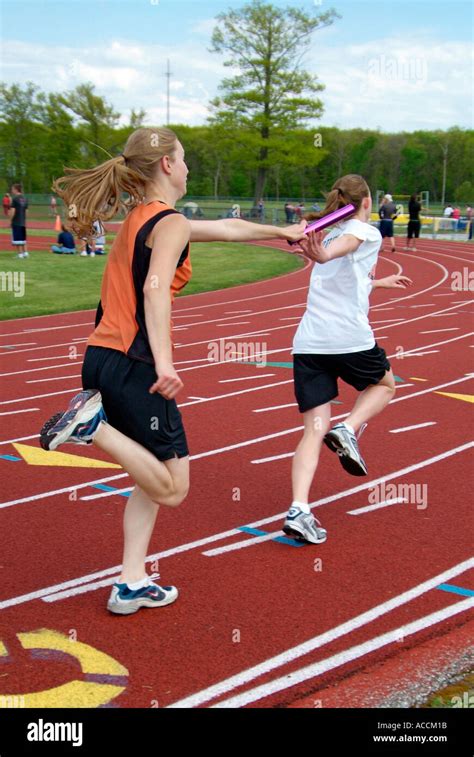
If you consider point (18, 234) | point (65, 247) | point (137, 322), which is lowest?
point (65, 247)

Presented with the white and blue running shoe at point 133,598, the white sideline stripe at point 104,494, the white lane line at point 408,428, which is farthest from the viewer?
the white lane line at point 408,428

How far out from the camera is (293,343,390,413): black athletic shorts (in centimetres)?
524

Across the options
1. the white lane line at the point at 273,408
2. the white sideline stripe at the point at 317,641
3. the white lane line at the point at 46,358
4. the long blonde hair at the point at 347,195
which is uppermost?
the long blonde hair at the point at 347,195

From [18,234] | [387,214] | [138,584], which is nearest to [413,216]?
[387,214]

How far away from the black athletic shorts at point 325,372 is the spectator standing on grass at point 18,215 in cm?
2022

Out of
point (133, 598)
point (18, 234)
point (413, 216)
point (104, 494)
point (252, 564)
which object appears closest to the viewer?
point (133, 598)

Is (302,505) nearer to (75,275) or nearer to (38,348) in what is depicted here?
(38,348)

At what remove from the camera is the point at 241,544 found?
5.19 meters

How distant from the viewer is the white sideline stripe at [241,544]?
506cm

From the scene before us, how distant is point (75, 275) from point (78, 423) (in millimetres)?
19397

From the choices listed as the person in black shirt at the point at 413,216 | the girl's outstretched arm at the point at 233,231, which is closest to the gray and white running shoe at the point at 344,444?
the girl's outstretched arm at the point at 233,231

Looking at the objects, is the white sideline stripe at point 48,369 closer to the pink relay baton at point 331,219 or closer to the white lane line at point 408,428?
the white lane line at point 408,428

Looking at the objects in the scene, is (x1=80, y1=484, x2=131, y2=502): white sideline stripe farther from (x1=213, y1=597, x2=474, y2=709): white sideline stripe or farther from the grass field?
the grass field

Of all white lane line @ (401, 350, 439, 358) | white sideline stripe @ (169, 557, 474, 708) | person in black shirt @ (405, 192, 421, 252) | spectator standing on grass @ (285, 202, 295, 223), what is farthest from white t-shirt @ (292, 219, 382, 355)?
spectator standing on grass @ (285, 202, 295, 223)
